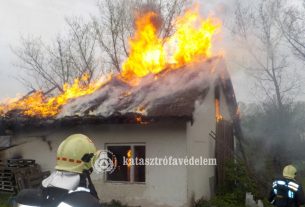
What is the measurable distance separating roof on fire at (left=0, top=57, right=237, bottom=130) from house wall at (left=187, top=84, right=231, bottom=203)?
0.57 meters

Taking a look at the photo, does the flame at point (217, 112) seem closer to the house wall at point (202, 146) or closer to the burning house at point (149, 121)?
the burning house at point (149, 121)

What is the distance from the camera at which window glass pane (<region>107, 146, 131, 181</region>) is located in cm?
1041

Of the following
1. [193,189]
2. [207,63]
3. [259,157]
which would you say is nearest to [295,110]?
[259,157]

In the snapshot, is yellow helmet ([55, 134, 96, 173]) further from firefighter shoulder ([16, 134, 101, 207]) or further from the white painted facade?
the white painted facade

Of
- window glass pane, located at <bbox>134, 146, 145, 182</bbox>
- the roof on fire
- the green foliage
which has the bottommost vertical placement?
the green foliage

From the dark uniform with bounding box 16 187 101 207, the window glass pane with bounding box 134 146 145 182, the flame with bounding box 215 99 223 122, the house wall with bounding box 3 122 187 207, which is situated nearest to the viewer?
the dark uniform with bounding box 16 187 101 207

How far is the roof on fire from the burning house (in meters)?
0.03

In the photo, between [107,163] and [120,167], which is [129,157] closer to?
[120,167]

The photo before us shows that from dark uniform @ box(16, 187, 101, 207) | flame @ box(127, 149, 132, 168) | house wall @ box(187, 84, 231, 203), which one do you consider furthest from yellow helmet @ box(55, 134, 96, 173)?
flame @ box(127, 149, 132, 168)

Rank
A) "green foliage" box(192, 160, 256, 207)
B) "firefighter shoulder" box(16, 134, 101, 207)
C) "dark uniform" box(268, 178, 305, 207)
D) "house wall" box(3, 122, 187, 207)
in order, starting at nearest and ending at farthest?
"firefighter shoulder" box(16, 134, 101, 207)
"dark uniform" box(268, 178, 305, 207)
"house wall" box(3, 122, 187, 207)
"green foliage" box(192, 160, 256, 207)

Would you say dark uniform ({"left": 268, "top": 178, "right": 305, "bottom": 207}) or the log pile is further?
the log pile

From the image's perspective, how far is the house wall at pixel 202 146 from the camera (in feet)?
32.1

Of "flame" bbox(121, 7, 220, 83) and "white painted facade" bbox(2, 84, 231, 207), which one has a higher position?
"flame" bbox(121, 7, 220, 83)

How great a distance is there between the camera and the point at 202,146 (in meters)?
11.0
